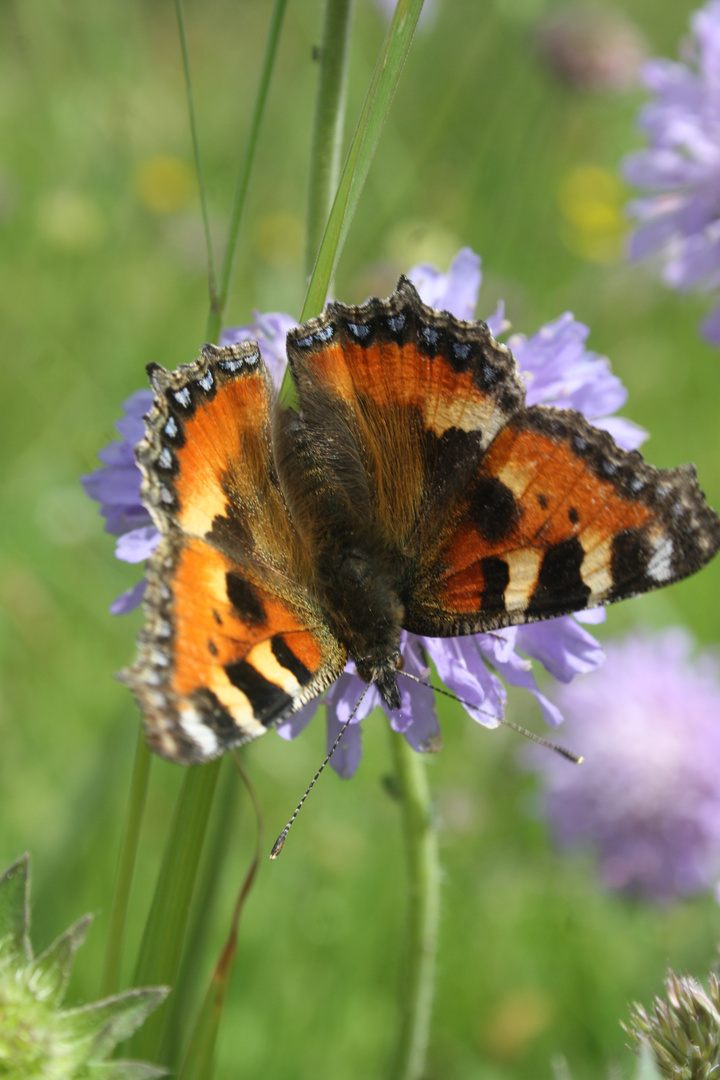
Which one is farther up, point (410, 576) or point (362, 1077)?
point (410, 576)

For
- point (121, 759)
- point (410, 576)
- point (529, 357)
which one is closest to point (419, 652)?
point (410, 576)

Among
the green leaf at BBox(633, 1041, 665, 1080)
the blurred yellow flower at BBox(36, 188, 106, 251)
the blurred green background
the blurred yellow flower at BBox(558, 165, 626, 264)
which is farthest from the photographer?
the blurred yellow flower at BBox(558, 165, 626, 264)

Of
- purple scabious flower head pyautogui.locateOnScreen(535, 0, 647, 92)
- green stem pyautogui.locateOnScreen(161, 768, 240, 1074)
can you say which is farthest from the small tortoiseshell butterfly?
purple scabious flower head pyautogui.locateOnScreen(535, 0, 647, 92)

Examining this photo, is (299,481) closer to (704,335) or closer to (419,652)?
(419,652)

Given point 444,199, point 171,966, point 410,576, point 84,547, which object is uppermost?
point 444,199

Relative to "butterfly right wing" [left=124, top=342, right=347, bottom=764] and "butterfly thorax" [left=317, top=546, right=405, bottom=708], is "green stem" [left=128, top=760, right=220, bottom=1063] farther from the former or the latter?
"butterfly thorax" [left=317, top=546, right=405, bottom=708]

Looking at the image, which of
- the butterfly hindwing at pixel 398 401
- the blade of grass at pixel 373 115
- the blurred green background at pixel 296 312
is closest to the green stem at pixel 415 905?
the blurred green background at pixel 296 312
